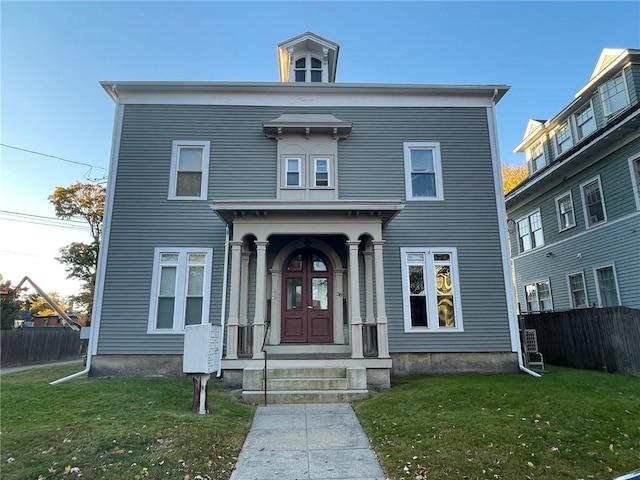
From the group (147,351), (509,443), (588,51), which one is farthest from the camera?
(588,51)

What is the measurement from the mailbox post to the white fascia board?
21.8 ft

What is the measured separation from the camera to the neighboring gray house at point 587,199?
10.9 m

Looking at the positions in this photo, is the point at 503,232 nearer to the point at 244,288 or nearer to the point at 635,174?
the point at 635,174

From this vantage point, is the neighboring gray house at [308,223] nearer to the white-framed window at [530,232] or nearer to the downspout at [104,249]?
the downspout at [104,249]

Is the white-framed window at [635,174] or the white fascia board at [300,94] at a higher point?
the white fascia board at [300,94]

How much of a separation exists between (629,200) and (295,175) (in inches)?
370

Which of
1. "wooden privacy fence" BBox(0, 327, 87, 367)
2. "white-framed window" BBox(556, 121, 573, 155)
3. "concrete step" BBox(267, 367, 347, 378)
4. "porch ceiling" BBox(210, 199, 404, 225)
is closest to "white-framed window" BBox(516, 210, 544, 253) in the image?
"white-framed window" BBox(556, 121, 573, 155)

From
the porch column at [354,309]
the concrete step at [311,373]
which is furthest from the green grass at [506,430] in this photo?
the porch column at [354,309]

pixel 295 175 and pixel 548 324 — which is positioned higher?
pixel 295 175

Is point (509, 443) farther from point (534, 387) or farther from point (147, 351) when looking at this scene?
point (147, 351)

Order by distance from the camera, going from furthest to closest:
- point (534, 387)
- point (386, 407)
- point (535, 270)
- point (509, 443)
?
1. point (535, 270)
2. point (534, 387)
3. point (386, 407)
4. point (509, 443)

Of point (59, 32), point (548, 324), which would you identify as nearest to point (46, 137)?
point (59, 32)

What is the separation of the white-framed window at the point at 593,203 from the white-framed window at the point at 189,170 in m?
11.8

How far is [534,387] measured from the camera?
6.94 meters
